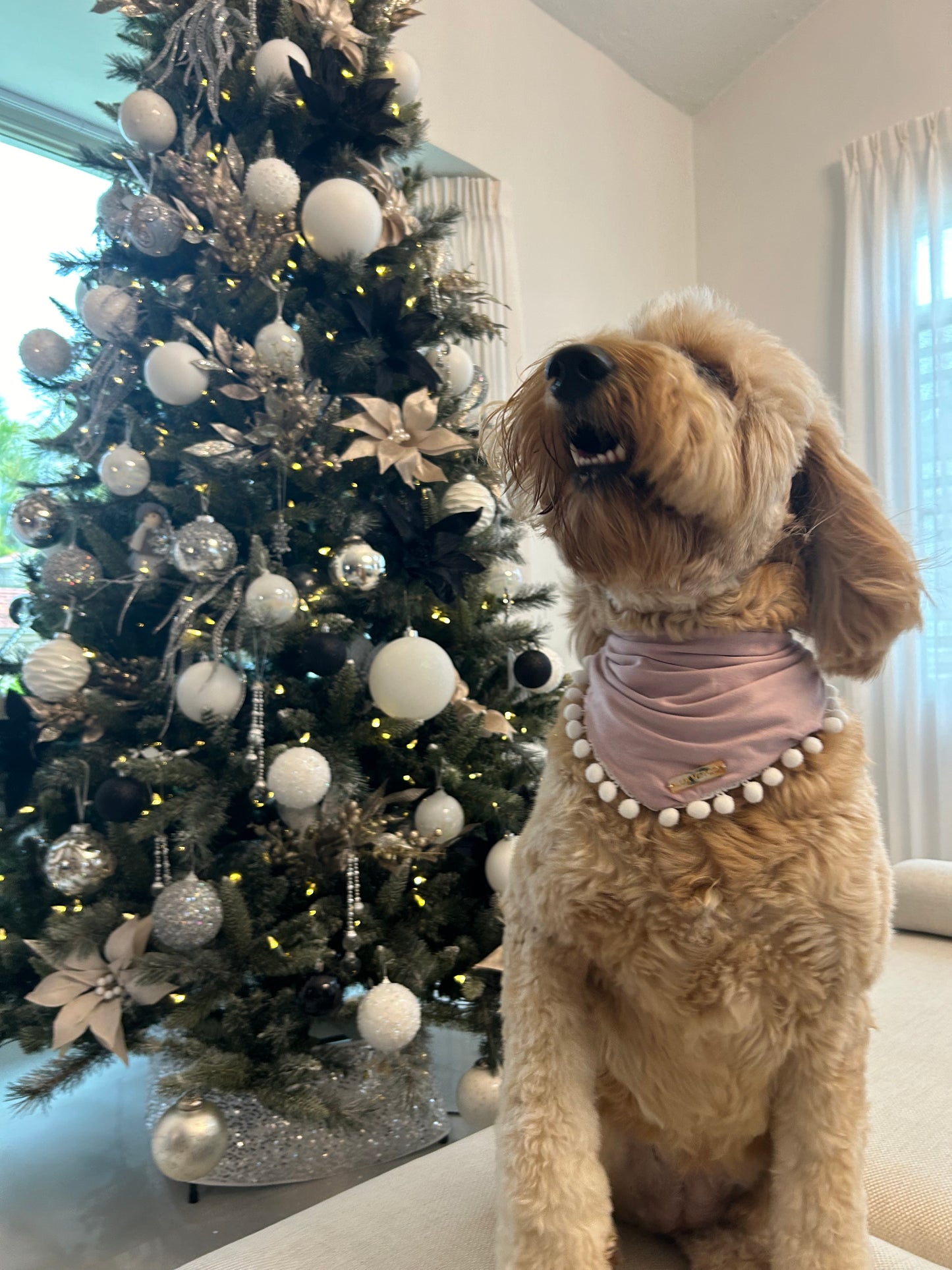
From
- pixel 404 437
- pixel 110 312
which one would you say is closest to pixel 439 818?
pixel 404 437

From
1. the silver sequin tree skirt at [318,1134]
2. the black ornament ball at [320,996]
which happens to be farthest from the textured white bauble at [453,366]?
the silver sequin tree skirt at [318,1134]

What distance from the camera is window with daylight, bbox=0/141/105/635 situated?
7.47 feet

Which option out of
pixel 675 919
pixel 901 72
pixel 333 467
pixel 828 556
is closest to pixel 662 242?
pixel 901 72

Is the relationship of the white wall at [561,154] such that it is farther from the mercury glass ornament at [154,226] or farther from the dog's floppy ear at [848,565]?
the dog's floppy ear at [848,565]

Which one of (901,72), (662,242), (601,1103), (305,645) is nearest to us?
(601,1103)

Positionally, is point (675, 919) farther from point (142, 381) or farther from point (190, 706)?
point (142, 381)

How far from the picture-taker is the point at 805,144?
337 centimetres

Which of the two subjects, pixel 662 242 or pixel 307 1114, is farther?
pixel 662 242

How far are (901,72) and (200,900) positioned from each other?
3.59m

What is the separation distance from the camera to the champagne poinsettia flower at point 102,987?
125cm

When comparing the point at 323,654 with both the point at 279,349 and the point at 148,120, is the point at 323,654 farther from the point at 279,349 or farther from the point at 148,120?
the point at 148,120

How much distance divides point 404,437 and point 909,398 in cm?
233

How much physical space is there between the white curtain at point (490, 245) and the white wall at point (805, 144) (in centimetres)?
119

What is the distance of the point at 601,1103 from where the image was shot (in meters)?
0.79
